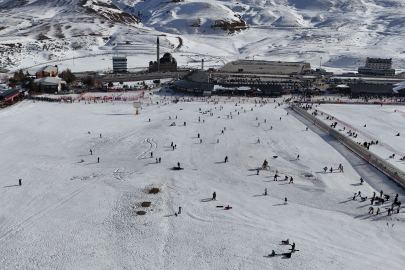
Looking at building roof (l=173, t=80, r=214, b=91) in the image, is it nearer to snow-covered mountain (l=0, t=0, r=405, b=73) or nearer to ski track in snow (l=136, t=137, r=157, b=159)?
ski track in snow (l=136, t=137, r=157, b=159)

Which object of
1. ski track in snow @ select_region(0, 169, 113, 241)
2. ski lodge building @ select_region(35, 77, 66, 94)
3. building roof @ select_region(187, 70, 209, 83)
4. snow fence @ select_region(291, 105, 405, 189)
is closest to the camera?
ski track in snow @ select_region(0, 169, 113, 241)

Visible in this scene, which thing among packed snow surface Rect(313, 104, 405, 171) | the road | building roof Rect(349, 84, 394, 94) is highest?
building roof Rect(349, 84, 394, 94)

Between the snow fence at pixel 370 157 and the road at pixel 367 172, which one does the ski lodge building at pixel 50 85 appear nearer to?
the snow fence at pixel 370 157

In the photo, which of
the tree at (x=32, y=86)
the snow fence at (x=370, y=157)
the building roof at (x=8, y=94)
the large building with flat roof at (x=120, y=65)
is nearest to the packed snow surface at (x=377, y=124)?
the snow fence at (x=370, y=157)

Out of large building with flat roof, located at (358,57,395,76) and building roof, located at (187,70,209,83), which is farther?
large building with flat roof, located at (358,57,395,76)

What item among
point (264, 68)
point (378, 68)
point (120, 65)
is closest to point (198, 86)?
point (264, 68)

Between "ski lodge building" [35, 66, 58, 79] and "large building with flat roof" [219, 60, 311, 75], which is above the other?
"large building with flat roof" [219, 60, 311, 75]

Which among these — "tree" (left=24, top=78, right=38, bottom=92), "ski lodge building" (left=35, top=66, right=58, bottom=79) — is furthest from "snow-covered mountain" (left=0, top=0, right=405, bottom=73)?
"tree" (left=24, top=78, right=38, bottom=92)

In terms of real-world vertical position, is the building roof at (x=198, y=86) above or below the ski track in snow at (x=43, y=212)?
above

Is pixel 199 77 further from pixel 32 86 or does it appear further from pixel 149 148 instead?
pixel 149 148
